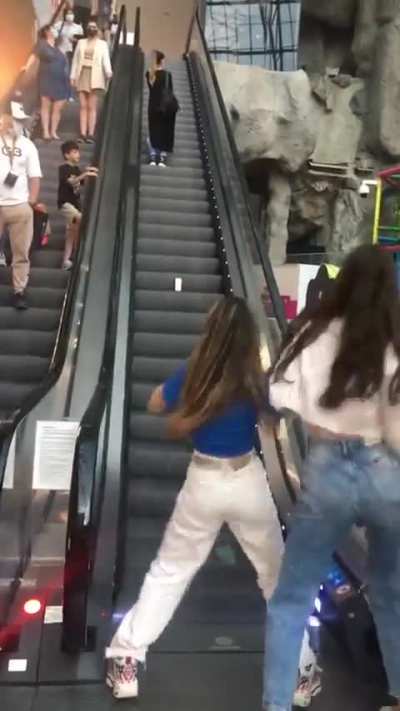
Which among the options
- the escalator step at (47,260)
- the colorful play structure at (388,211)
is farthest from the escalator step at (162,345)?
the colorful play structure at (388,211)

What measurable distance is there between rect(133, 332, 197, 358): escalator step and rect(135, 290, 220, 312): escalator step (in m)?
0.69

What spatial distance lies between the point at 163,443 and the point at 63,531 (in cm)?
142

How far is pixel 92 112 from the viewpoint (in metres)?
11.4

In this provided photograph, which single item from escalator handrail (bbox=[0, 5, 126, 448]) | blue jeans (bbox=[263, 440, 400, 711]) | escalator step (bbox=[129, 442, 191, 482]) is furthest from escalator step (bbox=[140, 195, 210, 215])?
blue jeans (bbox=[263, 440, 400, 711])

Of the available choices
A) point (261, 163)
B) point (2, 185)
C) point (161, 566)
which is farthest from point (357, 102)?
point (161, 566)

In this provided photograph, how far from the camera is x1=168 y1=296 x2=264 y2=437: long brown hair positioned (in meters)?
2.81

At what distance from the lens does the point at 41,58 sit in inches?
428

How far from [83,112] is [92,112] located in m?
0.13

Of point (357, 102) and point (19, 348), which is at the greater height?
point (357, 102)

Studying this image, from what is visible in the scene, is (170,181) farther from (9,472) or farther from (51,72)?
(9,472)

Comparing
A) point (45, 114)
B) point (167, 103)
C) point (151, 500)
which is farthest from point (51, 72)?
point (151, 500)

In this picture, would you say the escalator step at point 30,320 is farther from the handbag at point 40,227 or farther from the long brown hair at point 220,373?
the long brown hair at point 220,373

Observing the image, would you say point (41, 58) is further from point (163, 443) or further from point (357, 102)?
point (357, 102)

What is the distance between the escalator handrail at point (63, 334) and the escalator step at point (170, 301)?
775mm
